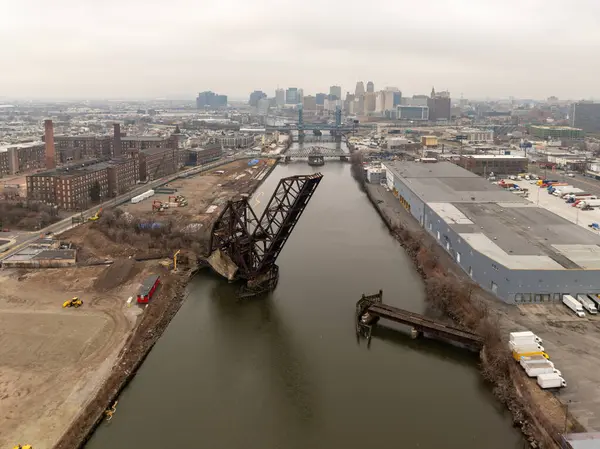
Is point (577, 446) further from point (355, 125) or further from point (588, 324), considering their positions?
point (355, 125)

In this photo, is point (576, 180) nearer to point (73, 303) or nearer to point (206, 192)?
point (206, 192)

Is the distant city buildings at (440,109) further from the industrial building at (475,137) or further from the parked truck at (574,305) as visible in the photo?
the parked truck at (574,305)

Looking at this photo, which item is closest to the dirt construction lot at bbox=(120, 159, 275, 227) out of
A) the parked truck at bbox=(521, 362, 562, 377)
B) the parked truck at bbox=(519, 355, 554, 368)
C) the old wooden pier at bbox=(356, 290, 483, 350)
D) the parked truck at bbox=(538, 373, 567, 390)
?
the old wooden pier at bbox=(356, 290, 483, 350)

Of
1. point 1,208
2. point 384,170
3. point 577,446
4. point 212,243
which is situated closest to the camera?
point 577,446

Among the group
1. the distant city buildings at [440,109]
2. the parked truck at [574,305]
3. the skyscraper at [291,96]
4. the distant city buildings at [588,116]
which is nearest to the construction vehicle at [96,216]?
the parked truck at [574,305]

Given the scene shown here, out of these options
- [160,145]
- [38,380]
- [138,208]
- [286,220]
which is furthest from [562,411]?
[160,145]

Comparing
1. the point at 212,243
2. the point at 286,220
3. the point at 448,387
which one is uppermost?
the point at 286,220

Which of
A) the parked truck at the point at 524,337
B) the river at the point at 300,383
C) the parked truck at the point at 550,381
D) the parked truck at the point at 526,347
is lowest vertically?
the river at the point at 300,383
